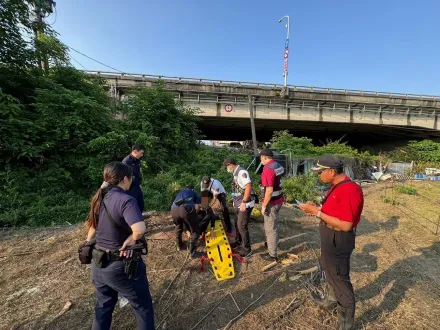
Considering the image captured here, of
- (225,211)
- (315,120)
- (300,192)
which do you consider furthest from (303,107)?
(225,211)

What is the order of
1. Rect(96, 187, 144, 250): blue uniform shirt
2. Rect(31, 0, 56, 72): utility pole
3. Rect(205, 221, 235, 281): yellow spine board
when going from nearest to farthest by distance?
Rect(96, 187, 144, 250): blue uniform shirt
Rect(205, 221, 235, 281): yellow spine board
Rect(31, 0, 56, 72): utility pole

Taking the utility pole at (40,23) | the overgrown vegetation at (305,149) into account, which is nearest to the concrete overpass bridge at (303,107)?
the overgrown vegetation at (305,149)

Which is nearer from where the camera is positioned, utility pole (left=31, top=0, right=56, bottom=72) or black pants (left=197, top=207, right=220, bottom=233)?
black pants (left=197, top=207, right=220, bottom=233)

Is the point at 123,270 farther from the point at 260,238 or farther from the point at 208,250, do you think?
the point at 260,238

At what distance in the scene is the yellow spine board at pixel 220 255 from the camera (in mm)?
3268

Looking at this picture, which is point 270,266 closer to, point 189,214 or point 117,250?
point 189,214

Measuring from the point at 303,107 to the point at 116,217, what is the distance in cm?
1934

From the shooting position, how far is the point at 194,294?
2.91m

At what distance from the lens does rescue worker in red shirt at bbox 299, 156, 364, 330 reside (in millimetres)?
2090

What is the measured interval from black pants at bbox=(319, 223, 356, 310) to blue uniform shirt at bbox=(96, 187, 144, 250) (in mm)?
1815

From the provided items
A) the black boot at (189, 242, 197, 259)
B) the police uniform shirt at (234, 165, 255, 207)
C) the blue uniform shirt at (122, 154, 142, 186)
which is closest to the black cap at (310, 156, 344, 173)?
the police uniform shirt at (234, 165, 255, 207)

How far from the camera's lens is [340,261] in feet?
7.22

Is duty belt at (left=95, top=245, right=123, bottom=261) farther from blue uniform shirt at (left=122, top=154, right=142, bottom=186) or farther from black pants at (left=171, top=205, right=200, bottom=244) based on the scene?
blue uniform shirt at (left=122, top=154, right=142, bottom=186)

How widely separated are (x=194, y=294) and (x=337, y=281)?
5.69ft
